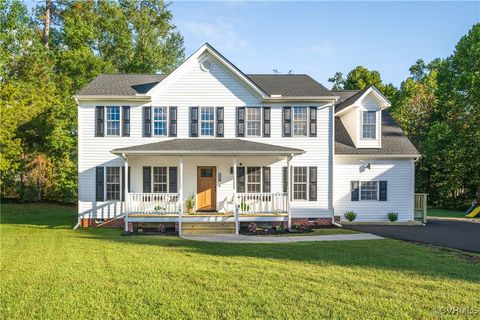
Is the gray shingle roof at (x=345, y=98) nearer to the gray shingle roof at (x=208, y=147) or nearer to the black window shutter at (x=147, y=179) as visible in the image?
the gray shingle roof at (x=208, y=147)

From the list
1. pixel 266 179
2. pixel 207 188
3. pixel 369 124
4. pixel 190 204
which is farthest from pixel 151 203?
pixel 369 124

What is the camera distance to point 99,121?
1644cm

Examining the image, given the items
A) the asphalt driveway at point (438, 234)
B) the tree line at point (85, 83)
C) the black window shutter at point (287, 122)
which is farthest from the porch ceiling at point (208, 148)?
the tree line at point (85, 83)

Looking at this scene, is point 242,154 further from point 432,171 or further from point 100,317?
point 432,171

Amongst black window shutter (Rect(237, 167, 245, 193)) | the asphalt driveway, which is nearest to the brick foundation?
the asphalt driveway

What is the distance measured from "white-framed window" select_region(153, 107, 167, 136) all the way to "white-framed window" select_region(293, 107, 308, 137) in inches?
241

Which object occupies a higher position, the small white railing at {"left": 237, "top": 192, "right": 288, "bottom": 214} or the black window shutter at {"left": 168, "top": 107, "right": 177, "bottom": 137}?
the black window shutter at {"left": 168, "top": 107, "right": 177, "bottom": 137}

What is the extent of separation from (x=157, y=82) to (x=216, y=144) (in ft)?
17.3

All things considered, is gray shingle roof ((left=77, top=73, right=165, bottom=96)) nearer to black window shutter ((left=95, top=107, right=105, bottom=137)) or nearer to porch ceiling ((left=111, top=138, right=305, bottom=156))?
black window shutter ((left=95, top=107, right=105, bottom=137))

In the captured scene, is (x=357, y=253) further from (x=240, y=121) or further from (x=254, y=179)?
(x=240, y=121)

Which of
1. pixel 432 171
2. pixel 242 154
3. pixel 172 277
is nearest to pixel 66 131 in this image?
pixel 242 154

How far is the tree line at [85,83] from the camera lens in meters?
25.2

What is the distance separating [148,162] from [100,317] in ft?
38.5

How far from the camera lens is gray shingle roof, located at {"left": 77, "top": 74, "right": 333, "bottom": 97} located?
16938mm
